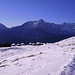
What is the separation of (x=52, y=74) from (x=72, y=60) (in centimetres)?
291

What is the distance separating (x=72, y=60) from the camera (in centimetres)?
1470

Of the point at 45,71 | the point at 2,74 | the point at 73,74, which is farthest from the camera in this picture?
the point at 2,74

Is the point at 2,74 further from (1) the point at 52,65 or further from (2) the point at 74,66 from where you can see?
(2) the point at 74,66

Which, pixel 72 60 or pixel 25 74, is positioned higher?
pixel 72 60

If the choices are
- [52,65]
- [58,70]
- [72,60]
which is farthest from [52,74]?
[72,60]

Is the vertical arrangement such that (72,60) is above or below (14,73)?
above

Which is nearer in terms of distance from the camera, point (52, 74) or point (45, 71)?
point (52, 74)

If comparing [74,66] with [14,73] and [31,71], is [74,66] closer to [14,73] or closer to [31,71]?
[31,71]

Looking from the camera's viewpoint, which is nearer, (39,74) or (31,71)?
(39,74)

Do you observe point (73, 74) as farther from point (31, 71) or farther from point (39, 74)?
point (31, 71)

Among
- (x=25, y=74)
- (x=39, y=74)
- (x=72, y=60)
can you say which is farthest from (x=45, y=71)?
(x=72, y=60)

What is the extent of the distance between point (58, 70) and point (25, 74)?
102 inches

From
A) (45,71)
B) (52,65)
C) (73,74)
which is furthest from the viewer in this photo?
(52,65)

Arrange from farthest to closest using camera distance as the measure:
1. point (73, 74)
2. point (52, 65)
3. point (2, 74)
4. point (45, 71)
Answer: point (2, 74) < point (52, 65) < point (45, 71) < point (73, 74)
